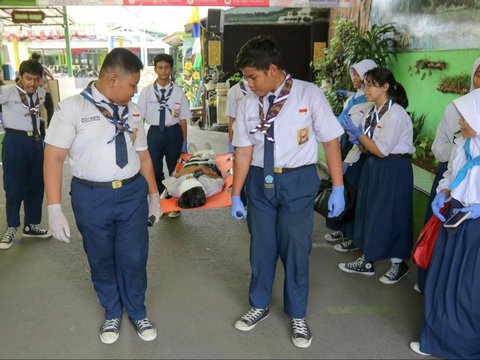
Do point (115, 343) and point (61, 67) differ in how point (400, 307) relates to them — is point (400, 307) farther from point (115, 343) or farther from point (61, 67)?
point (61, 67)

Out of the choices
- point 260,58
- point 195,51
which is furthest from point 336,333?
point 195,51

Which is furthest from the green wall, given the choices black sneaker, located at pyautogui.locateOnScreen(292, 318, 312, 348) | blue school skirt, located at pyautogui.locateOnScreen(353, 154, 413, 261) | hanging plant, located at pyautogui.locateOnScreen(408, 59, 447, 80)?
black sneaker, located at pyautogui.locateOnScreen(292, 318, 312, 348)

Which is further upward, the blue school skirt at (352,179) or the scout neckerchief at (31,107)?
the scout neckerchief at (31,107)

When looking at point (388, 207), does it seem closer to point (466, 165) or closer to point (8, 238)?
point (466, 165)

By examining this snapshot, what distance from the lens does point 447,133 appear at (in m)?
2.49

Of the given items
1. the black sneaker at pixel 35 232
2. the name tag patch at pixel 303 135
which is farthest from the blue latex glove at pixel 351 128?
the black sneaker at pixel 35 232

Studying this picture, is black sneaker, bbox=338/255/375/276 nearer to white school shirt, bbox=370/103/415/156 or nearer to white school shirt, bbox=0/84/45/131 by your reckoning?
white school shirt, bbox=370/103/415/156

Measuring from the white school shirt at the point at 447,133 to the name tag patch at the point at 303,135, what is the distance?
2.93ft

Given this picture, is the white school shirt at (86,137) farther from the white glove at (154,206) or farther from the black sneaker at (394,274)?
the black sneaker at (394,274)

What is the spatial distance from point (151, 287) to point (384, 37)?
4.32 meters

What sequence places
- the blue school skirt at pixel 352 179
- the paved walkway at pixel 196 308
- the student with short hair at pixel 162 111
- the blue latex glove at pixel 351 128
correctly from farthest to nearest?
1. the student with short hair at pixel 162 111
2. the blue school skirt at pixel 352 179
3. the blue latex glove at pixel 351 128
4. the paved walkway at pixel 196 308

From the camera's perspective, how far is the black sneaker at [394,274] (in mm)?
2902

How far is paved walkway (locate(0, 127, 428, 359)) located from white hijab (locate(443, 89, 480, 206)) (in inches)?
33.6

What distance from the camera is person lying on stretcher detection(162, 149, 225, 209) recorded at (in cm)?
355
